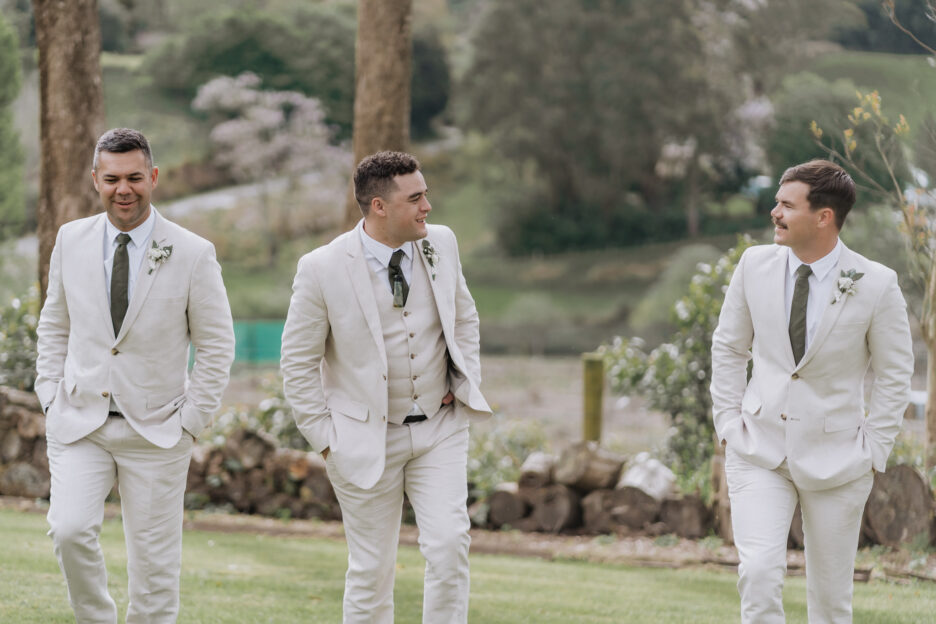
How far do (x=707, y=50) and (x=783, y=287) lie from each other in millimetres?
35300

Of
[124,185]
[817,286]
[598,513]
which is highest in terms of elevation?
[124,185]

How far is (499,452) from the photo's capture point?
10156mm

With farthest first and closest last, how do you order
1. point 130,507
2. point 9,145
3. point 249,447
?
point 9,145 < point 249,447 < point 130,507

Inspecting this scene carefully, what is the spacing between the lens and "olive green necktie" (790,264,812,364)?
4.05 m

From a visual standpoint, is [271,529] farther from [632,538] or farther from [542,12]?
[542,12]

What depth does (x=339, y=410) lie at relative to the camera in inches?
162

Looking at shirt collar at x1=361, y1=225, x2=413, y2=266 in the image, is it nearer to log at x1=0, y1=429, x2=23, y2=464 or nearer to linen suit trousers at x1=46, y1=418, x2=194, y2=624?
linen suit trousers at x1=46, y1=418, x2=194, y2=624

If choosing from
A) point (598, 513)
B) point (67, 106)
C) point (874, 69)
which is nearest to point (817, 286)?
point (598, 513)

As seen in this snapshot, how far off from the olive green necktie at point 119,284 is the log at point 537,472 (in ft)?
16.9

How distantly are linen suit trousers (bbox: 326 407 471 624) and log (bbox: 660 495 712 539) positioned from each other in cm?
460

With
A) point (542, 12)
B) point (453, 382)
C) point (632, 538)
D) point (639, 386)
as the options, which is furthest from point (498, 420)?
point (542, 12)

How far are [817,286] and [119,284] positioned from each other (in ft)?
7.86

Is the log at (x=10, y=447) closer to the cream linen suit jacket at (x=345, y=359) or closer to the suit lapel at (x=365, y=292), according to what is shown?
the cream linen suit jacket at (x=345, y=359)

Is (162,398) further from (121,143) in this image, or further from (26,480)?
(26,480)
